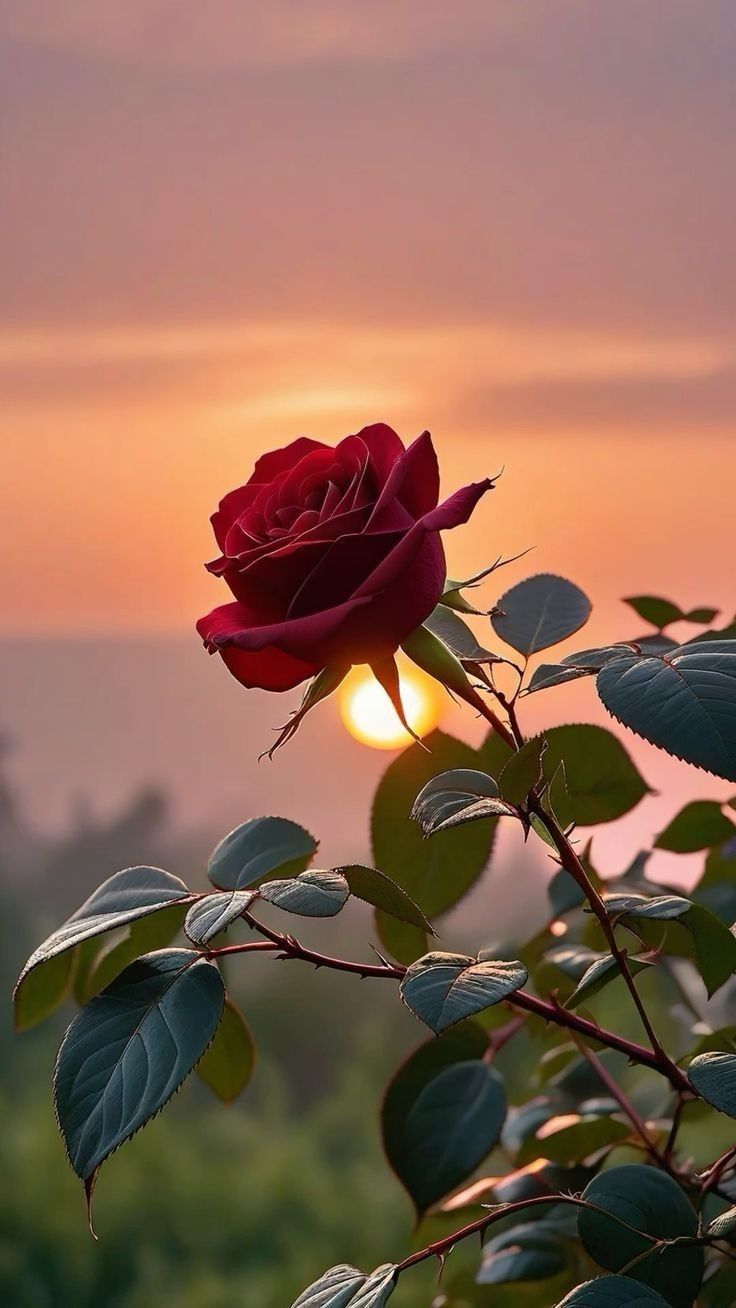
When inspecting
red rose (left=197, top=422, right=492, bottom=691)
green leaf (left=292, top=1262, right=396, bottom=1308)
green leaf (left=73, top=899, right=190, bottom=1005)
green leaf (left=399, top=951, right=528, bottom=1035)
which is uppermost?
red rose (left=197, top=422, right=492, bottom=691)

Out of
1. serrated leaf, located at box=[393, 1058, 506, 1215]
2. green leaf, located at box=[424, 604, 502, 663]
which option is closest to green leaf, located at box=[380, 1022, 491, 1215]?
serrated leaf, located at box=[393, 1058, 506, 1215]

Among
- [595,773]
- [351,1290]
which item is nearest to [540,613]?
[595,773]

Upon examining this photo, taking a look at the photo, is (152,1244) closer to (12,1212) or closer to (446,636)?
(12,1212)

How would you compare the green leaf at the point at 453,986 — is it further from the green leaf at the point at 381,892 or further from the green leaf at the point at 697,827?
the green leaf at the point at 697,827

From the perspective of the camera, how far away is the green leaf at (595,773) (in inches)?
12.3

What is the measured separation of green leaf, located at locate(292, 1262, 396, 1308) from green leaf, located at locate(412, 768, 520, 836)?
76 mm

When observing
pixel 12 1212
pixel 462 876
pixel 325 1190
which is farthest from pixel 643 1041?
pixel 462 876

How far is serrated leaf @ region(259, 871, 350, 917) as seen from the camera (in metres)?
0.22

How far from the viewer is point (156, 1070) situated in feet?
0.71

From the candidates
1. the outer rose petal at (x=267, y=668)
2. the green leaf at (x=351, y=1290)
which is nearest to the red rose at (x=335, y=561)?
the outer rose petal at (x=267, y=668)

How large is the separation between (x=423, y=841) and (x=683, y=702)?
0.38ft

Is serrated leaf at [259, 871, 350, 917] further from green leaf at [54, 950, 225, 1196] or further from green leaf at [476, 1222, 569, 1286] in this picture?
green leaf at [476, 1222, 569, 1286]

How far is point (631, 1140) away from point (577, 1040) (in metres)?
0.03

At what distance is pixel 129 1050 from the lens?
8.7 inches
